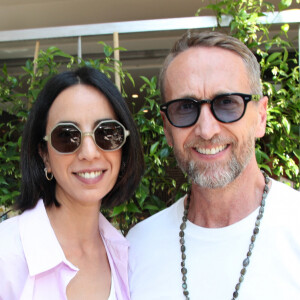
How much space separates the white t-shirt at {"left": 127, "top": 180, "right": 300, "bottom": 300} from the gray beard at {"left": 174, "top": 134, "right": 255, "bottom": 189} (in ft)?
0.58

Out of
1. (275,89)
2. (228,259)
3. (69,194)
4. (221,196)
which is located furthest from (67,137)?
(275,89)

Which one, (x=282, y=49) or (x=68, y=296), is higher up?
(x=282, y=49)

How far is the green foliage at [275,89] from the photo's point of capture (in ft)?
8.02

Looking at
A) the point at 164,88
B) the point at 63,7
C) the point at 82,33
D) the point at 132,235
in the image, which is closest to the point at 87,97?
the point at 164,88

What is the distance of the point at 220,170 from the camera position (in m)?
1.41

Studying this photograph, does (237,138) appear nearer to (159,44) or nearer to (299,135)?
(299,135)

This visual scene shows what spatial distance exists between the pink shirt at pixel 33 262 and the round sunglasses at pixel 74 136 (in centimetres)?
28

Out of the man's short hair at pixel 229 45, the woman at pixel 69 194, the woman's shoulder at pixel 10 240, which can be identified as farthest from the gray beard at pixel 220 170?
the woman's shoulder at pixel 10 240

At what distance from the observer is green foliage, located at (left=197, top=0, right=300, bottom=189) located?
2.45m

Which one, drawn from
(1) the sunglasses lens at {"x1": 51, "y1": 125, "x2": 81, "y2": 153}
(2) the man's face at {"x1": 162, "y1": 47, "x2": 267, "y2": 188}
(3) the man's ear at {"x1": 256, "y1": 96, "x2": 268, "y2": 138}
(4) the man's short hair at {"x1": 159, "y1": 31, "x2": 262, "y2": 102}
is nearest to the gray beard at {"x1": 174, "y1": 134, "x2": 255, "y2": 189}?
(2) the man's face at {"x1": 162, "y1": 47, "x2": 267, "y2": 188}

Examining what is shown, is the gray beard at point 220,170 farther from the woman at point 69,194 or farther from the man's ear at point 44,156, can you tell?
the man's ear at point 44,156

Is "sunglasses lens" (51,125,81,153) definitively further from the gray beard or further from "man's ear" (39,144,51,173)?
the gray beard

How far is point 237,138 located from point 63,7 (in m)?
3.09

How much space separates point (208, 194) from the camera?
1.51 metres
